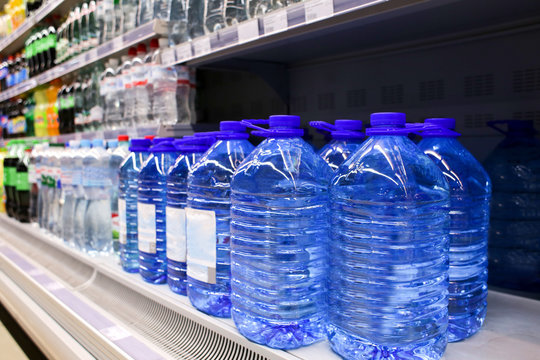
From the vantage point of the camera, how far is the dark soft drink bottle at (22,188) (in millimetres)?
3412

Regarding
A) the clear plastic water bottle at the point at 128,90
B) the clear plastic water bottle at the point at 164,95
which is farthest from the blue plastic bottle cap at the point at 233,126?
the clear plastic water bottle at the point at 128,90

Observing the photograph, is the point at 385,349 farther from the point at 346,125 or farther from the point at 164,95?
the point at 164,95

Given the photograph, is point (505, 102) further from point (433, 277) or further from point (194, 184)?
point (194, 184)

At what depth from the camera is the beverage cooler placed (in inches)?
36.7

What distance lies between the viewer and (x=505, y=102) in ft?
4.86

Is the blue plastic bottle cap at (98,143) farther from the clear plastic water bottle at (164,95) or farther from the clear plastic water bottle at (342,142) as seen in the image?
the clear plastic water bottle at (342,142)

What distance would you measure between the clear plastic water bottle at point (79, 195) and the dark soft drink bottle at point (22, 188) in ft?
4.02

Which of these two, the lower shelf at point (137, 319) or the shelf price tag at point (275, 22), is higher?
the shelf price tag at point (275, 22)

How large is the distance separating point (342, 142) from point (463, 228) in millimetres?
Result: 398

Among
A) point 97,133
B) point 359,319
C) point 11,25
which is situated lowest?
point 359,319

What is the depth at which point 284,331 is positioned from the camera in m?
1.04

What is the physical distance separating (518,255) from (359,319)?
0.75 meters

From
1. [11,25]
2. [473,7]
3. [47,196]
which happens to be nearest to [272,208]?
[473,7]

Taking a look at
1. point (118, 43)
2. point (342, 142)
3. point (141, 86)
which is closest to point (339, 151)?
point (342, 142)
